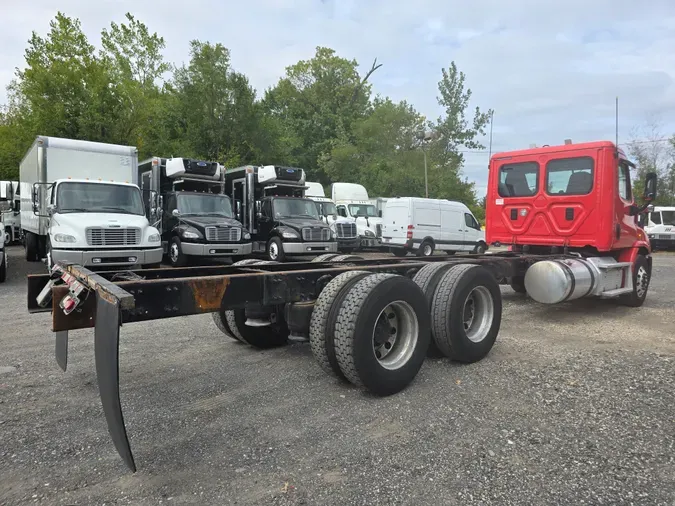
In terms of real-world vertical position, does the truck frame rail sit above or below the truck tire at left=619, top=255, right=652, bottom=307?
above

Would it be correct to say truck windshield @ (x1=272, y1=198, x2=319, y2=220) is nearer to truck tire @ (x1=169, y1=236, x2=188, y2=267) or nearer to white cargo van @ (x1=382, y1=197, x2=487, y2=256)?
truck tire @ (x1=169, y1=236, x2=188, y2=267)

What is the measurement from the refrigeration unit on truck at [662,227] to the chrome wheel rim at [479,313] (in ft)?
76.9

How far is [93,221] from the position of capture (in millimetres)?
10031

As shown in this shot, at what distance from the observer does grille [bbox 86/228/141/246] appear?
387 inches

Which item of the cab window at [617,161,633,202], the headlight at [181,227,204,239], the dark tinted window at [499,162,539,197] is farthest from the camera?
the headlight at [181,227,204,239]

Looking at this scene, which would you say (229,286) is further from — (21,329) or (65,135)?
(65,135)

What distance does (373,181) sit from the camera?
119 ft

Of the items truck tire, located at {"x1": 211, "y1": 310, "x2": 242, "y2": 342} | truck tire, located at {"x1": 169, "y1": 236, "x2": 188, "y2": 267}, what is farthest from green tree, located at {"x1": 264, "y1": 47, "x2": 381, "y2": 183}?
truck tire, located at {"x1": 211, "y1": 310, "x2": 242, "y2": 342}

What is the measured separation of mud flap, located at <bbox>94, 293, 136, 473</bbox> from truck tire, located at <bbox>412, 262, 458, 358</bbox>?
2771mm

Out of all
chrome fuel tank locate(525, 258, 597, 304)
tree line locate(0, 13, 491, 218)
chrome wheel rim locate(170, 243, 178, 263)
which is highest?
tree line locate(0, 13, 491, 218)

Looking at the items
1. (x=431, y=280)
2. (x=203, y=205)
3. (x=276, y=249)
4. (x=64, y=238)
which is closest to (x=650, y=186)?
(x=431, y=280)

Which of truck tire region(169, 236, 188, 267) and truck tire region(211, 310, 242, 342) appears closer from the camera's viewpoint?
truck tire region(211, 310, 242, 342)

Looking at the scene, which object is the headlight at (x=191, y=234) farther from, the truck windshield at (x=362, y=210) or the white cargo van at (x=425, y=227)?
the truck windshield at (x=362, y=210)

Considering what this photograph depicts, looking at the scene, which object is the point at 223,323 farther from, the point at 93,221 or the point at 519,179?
the point at 93,221
